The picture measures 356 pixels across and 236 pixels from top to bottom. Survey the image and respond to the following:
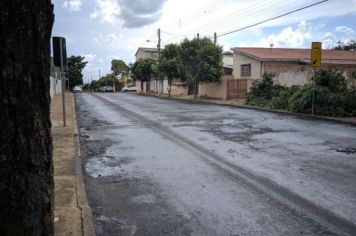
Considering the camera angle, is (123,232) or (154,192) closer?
(123,232)

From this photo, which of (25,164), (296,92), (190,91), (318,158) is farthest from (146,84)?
(25,164)

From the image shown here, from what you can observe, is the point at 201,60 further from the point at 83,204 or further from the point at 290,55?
the point at 83,204

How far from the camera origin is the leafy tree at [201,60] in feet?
125

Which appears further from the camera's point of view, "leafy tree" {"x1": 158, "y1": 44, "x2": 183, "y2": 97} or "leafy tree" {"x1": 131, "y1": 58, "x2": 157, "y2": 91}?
"leafy tree" {"x1": 131, "y1": 58, "x2": 157, "y2": 91}

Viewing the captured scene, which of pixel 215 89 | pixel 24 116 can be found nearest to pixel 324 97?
pixel 215 89

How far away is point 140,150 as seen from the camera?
11.0 m

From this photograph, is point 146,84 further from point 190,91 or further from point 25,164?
point 25,164

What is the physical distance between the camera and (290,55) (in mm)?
37938

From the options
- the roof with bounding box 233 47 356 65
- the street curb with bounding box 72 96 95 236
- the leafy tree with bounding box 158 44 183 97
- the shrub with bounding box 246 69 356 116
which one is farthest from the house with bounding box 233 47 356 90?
the street curb with bounding box 72 96 95 236

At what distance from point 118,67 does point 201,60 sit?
3050 inches

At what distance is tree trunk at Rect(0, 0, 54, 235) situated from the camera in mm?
2596

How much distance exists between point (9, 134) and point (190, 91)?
47663 mm

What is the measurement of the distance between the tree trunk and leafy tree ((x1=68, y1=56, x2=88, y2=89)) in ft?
298

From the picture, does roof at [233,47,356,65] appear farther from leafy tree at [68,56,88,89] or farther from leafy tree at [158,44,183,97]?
leafy tree at [68,56,88,89]
